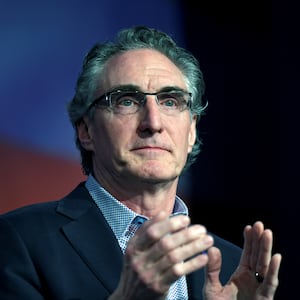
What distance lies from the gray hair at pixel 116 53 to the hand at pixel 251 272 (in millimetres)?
618

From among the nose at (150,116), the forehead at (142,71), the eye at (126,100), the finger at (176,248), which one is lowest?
the finger at (176,248)

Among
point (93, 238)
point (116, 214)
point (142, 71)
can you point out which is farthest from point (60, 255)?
point (142, 71)

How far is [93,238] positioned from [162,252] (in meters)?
0.50

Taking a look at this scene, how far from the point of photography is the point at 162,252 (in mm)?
1542

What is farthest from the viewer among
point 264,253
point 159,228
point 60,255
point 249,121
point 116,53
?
point 249,121

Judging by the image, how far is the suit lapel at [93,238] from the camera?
1.93m

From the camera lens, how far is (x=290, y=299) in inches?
110

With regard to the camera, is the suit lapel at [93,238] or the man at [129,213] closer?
the man at [129,213]

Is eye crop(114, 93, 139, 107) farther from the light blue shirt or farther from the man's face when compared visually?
the light blue shirt

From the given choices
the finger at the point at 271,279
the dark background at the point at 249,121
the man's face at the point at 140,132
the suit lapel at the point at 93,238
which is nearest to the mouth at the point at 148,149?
the man's face at the point at 140,132

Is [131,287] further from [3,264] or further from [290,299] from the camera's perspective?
[290,299]

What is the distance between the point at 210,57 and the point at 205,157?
40 cm

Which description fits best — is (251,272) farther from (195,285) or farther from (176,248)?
(176,248)

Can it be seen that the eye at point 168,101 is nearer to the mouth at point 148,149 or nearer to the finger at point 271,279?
the mouth at point 148,149
